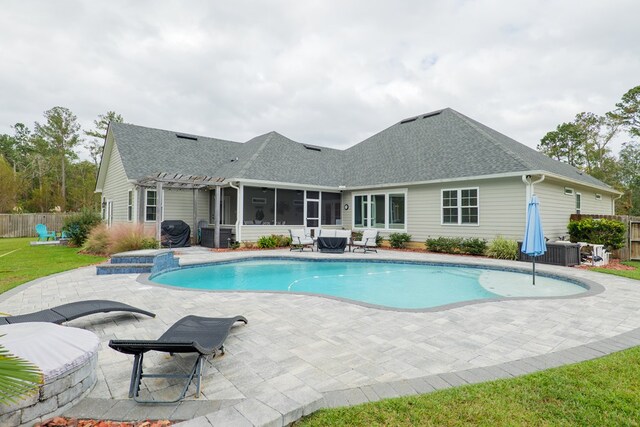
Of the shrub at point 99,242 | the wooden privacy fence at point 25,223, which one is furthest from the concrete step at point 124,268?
the wooden privacy fence at point 25,223

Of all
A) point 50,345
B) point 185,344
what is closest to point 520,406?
point 185,344

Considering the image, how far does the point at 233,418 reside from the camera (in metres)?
2.13

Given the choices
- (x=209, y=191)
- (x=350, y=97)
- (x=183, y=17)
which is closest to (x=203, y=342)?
(x=183, y=17)

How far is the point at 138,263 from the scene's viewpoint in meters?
8.92

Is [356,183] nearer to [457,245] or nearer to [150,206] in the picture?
[457,245]

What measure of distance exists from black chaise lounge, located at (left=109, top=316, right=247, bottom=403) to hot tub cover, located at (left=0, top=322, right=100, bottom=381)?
0.94ft

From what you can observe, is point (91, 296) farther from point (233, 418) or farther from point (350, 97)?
point (350, 97)

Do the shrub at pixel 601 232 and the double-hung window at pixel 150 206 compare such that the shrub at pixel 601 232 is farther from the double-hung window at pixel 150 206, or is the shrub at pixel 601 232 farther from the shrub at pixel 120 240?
the double-hung window at pixel 150 206

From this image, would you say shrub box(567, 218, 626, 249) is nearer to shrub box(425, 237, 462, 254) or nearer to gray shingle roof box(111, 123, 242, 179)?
shrub box(425, 237, 462, 254)

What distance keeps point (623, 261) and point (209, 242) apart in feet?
56.3

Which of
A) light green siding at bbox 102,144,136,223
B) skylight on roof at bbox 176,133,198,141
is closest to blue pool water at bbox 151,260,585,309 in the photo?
light green siding at bbox 102,144,136,223

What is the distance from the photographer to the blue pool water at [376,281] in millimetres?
7293

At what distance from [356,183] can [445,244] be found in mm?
5752

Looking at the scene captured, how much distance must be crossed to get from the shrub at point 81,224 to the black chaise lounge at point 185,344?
1497 cm
